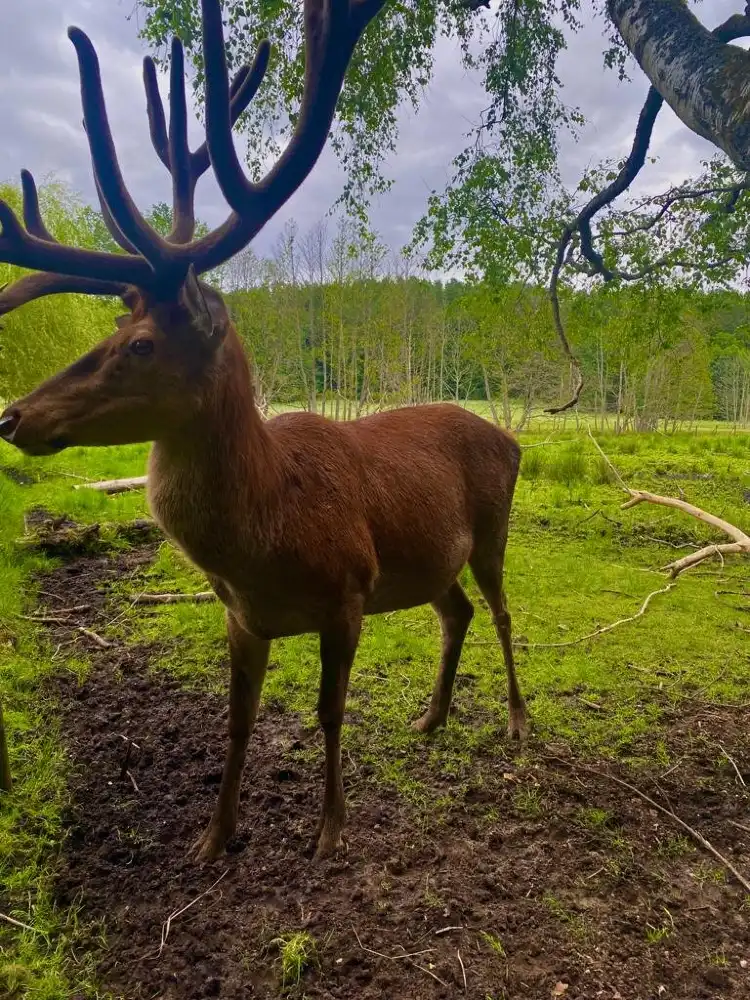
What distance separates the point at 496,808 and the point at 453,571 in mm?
1181

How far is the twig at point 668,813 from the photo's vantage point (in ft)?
8.36

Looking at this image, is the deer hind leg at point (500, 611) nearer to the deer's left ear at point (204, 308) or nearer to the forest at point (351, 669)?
the forest at point (351, 669)

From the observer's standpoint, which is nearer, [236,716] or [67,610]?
[236,716]

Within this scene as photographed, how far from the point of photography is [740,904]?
239 centimetres

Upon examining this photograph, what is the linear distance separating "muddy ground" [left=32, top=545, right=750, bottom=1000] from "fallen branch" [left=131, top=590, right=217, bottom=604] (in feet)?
5.96

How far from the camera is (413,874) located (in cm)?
254

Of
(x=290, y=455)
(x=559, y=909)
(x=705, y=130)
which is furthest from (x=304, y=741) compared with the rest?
(x=705, y=130)

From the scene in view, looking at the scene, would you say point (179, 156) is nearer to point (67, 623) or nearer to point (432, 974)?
A: point (432, 974)

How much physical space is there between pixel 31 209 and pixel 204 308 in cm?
98

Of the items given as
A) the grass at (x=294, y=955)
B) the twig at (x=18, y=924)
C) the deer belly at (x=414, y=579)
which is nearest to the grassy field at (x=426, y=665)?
the twig at (x=18, y=924)

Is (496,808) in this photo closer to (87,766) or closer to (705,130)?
(87,766)

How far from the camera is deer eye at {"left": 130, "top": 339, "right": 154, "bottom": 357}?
1.95 m

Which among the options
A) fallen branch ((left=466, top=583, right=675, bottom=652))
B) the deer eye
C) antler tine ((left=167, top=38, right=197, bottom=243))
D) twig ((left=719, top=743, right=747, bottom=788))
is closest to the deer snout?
the deer eye

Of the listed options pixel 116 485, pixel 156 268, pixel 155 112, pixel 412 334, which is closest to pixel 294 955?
pixel 156 268
